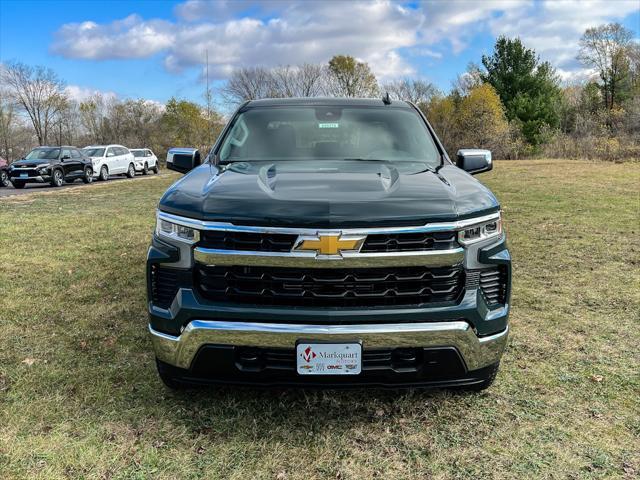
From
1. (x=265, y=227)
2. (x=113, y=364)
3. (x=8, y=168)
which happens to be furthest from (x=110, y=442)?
(x=8, y=168)

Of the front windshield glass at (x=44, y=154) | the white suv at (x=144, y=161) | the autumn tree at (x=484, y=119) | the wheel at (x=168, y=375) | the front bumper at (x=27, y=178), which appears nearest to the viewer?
the wheel at (x=168, y=375)

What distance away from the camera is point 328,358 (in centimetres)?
243

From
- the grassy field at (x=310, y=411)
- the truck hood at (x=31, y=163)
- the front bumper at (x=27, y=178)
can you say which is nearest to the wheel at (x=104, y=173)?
the truck hood at (x=31, y=163)

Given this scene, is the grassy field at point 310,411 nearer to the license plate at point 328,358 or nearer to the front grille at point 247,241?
the license plate at point 328,358

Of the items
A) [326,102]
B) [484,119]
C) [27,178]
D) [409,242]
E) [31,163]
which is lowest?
[27,178]

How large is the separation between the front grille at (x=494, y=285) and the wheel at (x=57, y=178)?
2110cm

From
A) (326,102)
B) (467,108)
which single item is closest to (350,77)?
(467,108)

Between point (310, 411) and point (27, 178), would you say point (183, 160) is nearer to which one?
point (310, 411)

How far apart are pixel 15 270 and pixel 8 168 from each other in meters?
17.3

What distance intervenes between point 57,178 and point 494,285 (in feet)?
70.4

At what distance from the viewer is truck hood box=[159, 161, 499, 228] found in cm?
238

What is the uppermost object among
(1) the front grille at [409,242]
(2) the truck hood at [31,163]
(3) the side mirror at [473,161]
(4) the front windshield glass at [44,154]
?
(4) the front windshield glass at [44,154]

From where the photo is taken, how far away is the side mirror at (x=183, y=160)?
400cm

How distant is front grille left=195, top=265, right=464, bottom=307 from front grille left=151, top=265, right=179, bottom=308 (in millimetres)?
148
